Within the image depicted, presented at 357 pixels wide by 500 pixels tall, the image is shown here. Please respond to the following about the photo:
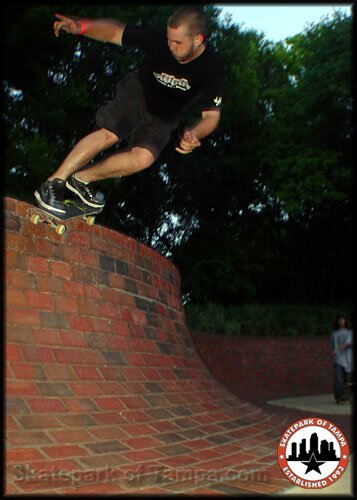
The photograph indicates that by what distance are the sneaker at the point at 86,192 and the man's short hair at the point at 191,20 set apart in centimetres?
148

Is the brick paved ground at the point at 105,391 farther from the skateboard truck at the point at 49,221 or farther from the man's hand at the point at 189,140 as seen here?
the man's hand at the point at 189,140

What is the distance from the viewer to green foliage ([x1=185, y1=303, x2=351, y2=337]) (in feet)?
42.6

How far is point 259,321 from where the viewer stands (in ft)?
46.2

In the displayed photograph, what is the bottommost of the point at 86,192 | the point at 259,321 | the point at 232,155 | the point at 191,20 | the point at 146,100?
the point at 259,321

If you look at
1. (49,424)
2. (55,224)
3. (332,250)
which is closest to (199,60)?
(55,224)

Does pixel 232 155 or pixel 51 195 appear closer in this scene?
pixel 51 195

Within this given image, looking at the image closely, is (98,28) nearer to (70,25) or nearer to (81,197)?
(70,25)

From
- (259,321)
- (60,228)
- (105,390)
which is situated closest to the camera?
(105,390)

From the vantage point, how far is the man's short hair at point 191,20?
366 cm

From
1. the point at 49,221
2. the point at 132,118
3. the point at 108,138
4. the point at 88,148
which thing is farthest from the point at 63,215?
the point at 132,118

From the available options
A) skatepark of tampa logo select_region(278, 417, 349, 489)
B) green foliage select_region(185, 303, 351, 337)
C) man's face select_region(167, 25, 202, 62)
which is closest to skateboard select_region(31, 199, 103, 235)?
man's face select_region(167, 25, 202, 62)

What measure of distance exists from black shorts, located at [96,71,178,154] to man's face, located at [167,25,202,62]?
1.77 feet

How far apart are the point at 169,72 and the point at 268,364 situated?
10.0 metres

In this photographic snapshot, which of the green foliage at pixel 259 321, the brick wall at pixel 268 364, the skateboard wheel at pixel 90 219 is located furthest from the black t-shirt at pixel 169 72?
the green foliage at pixel 259 321
